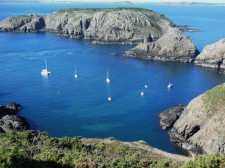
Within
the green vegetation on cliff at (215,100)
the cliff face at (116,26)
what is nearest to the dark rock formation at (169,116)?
the green vegetation on cliff at (215,100)

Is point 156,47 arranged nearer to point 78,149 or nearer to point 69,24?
point 69,24

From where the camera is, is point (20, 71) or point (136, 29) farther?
point (136, 29)

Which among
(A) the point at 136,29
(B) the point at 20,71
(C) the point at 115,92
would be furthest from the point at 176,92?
(A) the point at 136,29

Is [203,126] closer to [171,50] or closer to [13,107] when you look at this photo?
[13,107]

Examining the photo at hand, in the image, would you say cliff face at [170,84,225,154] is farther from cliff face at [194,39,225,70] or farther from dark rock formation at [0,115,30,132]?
cliff face at [194,39,225,70]

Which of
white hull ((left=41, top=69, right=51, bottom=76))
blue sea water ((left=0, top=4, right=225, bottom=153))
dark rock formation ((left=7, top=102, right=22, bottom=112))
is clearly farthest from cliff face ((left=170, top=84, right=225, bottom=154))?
white hull ((left=41, top=69, right=51, bottom=76))

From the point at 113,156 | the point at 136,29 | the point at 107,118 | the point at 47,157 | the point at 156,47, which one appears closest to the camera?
the point at 47,157

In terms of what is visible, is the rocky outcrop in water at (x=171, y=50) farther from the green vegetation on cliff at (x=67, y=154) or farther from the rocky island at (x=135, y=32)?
the green vegetation on cliff at (x=67, y=154)
